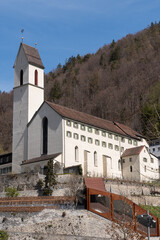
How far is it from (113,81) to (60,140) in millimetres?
80037

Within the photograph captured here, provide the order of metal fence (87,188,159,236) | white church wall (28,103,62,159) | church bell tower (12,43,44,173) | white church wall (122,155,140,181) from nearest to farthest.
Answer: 1. metal fence (87,188,159,236)
2. white church wall (28,103,62,159)
3. white church wall (122,155,140,181)
4. church bell tower (12,43,44,173)

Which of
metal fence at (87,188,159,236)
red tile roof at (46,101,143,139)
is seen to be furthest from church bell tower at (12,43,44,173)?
metal fence at (87,188,159,236)

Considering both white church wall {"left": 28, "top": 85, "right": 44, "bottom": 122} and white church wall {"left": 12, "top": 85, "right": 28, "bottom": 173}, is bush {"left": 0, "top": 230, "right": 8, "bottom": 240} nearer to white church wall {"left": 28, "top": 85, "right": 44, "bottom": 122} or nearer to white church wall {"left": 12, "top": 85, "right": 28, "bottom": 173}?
white church wall {"left": 12, "top": 85, "right": 28, "bottom": 173}

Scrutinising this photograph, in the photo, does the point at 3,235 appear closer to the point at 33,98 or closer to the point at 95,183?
the point at 95,183

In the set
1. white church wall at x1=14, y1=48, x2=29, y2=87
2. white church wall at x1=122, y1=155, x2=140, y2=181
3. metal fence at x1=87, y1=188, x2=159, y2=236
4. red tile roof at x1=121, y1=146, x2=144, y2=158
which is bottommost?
metal fence at x1=87, y1=188, x2=159, y2=236

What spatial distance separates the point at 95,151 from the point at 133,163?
6180mm

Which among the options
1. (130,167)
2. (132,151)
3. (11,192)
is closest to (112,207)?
(11,192)

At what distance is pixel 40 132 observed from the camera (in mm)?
58719

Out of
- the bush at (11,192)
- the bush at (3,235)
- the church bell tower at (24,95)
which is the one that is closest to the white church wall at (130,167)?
the church bell tower at (24,95)

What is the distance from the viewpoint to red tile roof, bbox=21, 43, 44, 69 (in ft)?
213

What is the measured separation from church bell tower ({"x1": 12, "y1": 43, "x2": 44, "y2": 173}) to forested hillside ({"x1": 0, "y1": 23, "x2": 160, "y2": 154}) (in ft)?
115

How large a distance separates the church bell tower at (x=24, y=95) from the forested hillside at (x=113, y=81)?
35.2 m

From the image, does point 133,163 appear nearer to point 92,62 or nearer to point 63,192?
point 63,192

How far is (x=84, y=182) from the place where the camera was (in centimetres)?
4866
